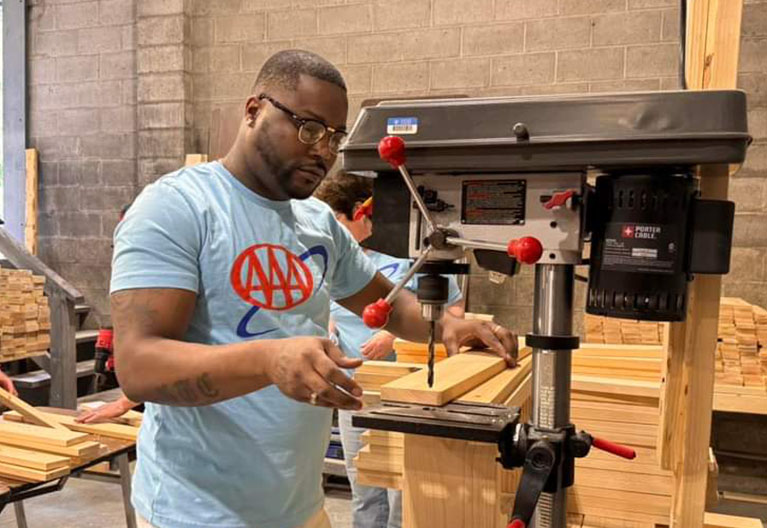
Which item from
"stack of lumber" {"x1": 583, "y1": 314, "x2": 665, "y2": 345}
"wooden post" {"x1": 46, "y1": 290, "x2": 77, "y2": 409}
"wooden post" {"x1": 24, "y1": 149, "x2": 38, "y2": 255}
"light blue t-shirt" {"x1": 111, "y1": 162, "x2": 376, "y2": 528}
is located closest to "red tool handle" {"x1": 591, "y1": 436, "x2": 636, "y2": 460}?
"light blue t-shirt" {"x1": 111, "y1": 162, "x2": 376, "y2": 528}

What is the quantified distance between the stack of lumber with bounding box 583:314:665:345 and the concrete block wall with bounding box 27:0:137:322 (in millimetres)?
3076

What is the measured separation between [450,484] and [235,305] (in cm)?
42

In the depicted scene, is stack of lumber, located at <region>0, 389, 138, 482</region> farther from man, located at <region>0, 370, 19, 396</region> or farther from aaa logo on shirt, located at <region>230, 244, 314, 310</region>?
aaa logo on shirt, located at <region>230, 244, 314, 310</region>

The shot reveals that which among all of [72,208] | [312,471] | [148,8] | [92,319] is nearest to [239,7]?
[148,8]

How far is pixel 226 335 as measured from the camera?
3.66ft

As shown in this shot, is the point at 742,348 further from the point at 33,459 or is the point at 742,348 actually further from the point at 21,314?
the point at 21,314

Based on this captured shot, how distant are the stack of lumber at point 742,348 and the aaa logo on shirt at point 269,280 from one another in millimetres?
2154

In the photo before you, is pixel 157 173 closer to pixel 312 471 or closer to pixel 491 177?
pixel 312 471

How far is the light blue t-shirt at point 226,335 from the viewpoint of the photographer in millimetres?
1085

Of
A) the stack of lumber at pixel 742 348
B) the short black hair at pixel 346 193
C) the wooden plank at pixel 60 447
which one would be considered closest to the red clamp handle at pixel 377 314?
the wooden plank at pixel 60 447

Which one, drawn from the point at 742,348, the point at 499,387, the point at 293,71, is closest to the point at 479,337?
the point at 499,387

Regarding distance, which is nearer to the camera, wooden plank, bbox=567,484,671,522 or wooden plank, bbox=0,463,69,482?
wooden plank, bbox=567,484,671,522

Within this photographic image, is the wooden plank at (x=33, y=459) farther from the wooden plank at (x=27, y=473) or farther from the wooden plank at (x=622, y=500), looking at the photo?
the wooden plank at (x=622, y=500)

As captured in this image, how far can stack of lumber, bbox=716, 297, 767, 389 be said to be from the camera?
9.18 feet
